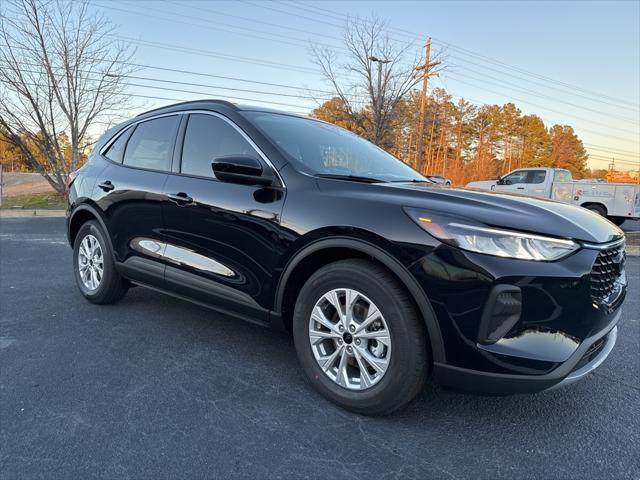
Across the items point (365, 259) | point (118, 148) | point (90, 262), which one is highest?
point (118, 148)

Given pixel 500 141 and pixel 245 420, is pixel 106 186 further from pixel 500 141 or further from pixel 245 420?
pixel 500 141

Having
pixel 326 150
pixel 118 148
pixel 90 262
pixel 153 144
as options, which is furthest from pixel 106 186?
pixel 326 150

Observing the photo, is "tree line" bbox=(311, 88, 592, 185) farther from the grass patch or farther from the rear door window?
the rear door window

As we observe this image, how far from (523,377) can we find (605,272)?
71 cm

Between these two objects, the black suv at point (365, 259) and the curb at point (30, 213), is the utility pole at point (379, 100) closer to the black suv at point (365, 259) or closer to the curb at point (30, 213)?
the curb at point (30, 213)

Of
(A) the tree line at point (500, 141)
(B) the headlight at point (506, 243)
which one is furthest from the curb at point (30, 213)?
(A) the tree line at point (500, 141)

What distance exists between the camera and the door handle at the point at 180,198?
10.2 ft

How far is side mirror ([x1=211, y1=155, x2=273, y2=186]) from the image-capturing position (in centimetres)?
262

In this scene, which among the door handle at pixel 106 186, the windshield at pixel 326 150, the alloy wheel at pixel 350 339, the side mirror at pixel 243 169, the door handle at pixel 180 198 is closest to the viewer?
the alloy wheel at pixel 350 339

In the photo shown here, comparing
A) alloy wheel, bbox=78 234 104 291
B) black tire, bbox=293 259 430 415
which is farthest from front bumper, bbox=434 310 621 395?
alloy wheel, bbox=78 234 104 291

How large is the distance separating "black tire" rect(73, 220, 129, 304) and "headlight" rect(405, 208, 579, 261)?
10.1 feet

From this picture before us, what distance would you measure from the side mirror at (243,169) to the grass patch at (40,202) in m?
13.8

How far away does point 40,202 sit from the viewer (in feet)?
50.2

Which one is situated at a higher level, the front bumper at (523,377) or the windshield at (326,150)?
the windshield at (326,150)
